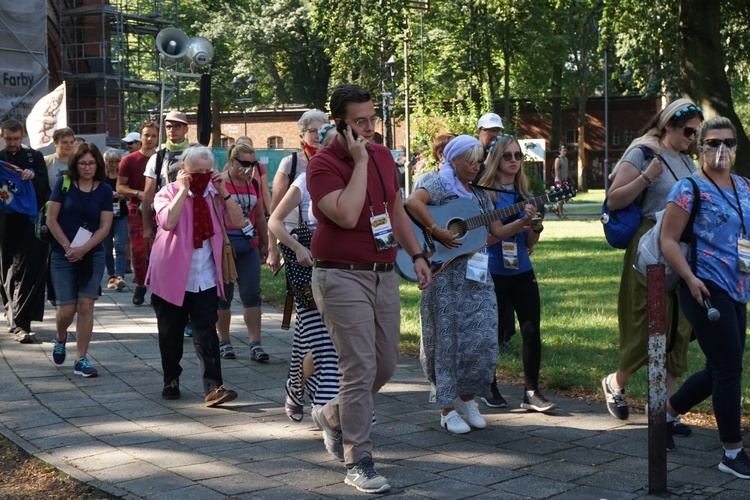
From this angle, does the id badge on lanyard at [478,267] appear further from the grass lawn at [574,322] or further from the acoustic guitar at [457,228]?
the grass lawn at [574,322]

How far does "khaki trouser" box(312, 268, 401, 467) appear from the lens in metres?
5.09

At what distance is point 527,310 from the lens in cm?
698

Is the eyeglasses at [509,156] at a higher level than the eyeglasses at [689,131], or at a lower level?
lower

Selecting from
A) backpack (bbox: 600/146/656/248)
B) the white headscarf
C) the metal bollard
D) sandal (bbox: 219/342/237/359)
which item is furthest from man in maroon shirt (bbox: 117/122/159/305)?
the metal bollard

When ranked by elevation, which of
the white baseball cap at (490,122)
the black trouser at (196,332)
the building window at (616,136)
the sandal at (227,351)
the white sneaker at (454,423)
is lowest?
the white sneaker at (454,423)

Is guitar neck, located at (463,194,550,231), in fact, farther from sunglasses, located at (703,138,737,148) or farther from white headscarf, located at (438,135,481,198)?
sunglasses, located at (703,138,737,148)

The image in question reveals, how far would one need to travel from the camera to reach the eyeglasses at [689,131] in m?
5.99

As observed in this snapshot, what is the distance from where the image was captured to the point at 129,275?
50.7 ft

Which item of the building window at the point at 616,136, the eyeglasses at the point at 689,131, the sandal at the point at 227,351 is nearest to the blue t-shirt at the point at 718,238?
the eyeglasses at the point at 689,131

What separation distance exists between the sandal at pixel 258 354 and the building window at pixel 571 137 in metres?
61.0

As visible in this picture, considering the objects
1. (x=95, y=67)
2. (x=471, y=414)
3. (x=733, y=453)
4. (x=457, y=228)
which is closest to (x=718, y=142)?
(x=733, y=453)

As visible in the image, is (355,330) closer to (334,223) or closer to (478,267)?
(334,223)

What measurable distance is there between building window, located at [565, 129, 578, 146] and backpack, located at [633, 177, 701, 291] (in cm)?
6353

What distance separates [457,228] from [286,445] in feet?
5.68
